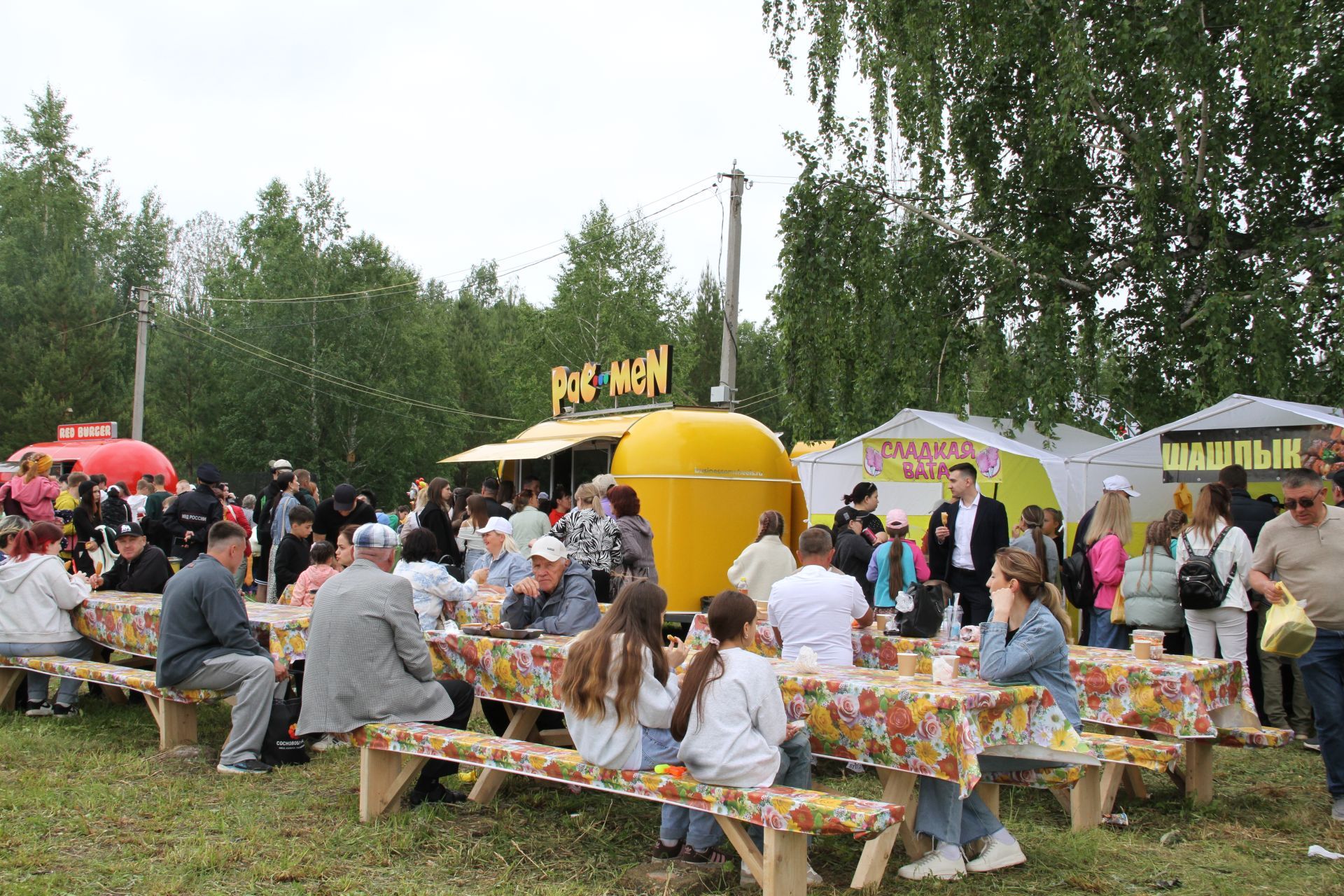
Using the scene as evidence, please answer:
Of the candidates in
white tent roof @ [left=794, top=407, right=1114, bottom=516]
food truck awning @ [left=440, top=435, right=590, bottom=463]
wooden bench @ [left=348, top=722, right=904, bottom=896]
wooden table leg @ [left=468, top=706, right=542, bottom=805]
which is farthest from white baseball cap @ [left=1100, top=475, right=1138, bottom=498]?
food truck awning @ [left=440, top=435, right=590, bottom=463]

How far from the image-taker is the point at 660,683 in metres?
4.42

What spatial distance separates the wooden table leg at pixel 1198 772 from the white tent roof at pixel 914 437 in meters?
5.57

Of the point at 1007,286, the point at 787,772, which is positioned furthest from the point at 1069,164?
the point at 787,772

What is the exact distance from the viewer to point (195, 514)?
1082cm

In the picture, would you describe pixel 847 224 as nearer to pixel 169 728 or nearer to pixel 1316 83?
pixel 1316 83

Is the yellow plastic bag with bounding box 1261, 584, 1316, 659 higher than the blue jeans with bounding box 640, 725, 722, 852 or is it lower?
higher

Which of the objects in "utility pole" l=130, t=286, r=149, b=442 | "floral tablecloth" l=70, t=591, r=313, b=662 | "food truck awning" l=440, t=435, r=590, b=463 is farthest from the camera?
"utility pole" l=130, t=286, r=149, b=442

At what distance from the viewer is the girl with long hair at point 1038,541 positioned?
30.2ft

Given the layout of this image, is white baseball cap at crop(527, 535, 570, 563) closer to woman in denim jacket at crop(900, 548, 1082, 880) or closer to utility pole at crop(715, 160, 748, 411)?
woman in denim jacket at crop(900, 548, 1082, 880)

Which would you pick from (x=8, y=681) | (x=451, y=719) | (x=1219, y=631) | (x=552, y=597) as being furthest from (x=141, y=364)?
(x=1219, y=631)

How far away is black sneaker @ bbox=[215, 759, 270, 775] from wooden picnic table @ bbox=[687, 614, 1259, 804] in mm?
3765

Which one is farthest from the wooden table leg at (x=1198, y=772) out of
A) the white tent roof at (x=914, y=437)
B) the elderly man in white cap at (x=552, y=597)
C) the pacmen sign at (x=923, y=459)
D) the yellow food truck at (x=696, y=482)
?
the yellow food truck at (x=696, y=482)

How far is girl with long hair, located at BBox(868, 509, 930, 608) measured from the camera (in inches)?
339

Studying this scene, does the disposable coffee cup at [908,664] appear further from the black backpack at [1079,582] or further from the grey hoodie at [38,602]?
the grey hoodie at [38,602]
